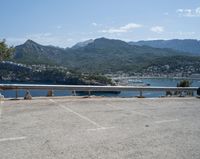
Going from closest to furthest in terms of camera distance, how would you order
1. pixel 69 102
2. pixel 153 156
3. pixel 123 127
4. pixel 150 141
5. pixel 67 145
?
A: pixel 153 156 < pixel 67 145 < pixel 150 141 < pixel 123 127 < pixel 69 102

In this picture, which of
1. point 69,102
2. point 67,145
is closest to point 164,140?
point 67,145

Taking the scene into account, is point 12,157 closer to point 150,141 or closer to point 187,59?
point 150,141

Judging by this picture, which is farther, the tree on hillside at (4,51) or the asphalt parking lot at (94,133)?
the tree on hillside at (4,51)

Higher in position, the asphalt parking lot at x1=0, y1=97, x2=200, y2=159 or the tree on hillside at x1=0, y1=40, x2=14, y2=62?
the tree on hillside at x1=0, y1=40, x2=14, y2=62

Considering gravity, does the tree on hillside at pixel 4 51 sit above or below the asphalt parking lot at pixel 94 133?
above

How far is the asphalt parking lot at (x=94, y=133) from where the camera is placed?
21.2 ft

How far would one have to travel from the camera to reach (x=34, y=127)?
27.6 ft

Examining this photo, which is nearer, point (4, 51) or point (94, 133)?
point (94, 133)

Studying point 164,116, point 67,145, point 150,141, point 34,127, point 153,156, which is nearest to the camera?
point 153,156

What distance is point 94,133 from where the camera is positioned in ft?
26.6

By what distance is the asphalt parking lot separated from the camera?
21.2ft

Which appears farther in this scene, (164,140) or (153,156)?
(164,140)

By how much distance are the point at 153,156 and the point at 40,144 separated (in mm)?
2301

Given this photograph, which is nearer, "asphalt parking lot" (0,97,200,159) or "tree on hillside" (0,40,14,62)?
"asphalt parking lot" (0,97,200,159)
